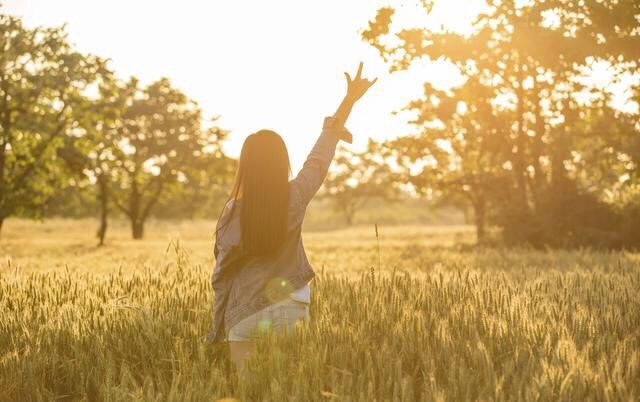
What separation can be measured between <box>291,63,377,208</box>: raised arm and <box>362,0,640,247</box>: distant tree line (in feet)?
44.5

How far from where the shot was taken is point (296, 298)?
4633mm

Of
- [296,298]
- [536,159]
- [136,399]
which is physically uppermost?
[536,159]

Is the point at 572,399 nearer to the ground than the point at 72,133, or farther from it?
nearer to the ground

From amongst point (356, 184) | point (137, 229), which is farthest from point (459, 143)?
point (356, 184)

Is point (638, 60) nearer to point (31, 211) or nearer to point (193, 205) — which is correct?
point (31, 211)

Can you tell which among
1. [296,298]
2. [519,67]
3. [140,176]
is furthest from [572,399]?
[140,176]

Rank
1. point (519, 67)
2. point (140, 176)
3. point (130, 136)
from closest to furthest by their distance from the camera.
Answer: point (519, 67) < point (140, 176) < point (130, 136)

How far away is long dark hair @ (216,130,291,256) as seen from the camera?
4.25 m

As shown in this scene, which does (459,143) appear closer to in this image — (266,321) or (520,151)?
(520,151)

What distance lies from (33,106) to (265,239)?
24617mm

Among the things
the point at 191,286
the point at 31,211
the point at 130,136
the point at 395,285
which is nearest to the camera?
the point at 395,285

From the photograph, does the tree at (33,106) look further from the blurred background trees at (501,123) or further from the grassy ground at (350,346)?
the grassy ground at (350,346)

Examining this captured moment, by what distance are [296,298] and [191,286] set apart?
217 centimetres

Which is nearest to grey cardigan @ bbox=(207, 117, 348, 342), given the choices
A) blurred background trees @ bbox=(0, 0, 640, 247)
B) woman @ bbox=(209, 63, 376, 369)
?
woman @ bbox=(209, 63, 376, 369)
